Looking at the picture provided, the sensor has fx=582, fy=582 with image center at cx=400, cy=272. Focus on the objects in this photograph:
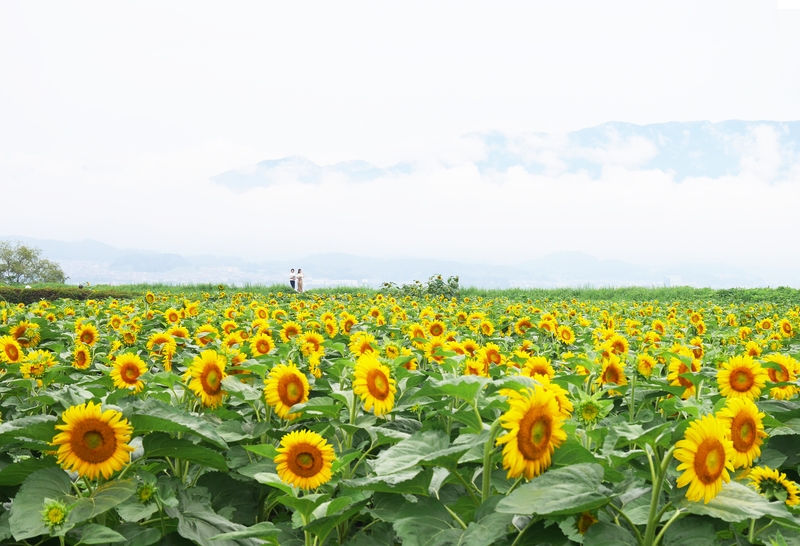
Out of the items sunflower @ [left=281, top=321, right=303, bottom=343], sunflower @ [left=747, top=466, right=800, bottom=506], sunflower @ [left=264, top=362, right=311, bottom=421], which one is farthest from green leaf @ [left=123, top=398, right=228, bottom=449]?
sunflower @ [left=281, top=321, right=303, bottom=343]

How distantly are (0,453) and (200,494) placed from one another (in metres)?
0.74

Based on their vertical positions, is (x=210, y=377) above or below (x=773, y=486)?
above

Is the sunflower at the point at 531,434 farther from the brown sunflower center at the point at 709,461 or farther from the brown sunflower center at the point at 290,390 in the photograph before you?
the brown sunflower center at the point at 290,390

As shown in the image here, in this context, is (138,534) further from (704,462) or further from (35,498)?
(704,462)

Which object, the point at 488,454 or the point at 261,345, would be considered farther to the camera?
the point at 261,345

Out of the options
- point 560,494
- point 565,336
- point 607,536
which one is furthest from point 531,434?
point 565,336

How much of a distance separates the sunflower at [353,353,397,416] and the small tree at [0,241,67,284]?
68.9 m

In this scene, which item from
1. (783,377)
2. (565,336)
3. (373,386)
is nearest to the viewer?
(373,386)

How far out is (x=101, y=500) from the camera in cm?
171

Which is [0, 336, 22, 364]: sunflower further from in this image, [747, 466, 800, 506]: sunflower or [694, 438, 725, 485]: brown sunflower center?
[747, 466, 800, 506]: sunflower

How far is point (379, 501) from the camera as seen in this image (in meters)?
1.83

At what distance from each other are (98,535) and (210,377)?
0.93 metres

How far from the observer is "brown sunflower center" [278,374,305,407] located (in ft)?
7.95

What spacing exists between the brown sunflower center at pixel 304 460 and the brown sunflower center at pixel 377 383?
459 mm
